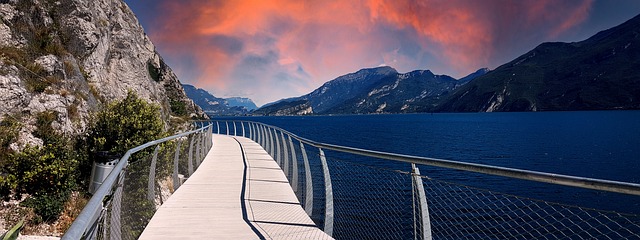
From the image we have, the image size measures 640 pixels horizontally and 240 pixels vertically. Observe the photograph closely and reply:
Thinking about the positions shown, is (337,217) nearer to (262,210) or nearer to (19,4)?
(262,210)

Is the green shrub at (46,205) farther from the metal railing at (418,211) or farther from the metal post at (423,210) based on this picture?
the metal post at (423,210)

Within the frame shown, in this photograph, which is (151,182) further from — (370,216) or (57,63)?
(57,63)

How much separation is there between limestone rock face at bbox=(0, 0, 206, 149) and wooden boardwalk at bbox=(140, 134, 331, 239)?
7.83 metres

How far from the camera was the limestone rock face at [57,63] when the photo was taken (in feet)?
39.0

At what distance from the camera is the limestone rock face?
11.9 metres

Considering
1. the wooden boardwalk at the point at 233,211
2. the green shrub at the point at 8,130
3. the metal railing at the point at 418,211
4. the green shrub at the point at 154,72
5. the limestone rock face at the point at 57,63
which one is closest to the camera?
the metal railing at the point at 418,211

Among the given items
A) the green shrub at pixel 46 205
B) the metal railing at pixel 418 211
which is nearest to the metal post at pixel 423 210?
the metal railing at pixel 418 211

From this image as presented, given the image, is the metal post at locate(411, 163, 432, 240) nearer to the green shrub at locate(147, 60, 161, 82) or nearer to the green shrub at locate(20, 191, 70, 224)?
the green shrub at locate(20, 191, 70, 224)

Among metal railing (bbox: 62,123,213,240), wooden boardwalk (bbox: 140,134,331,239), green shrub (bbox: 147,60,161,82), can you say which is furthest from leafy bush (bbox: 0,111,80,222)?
green shrub (bbox: 147,60,161,82)

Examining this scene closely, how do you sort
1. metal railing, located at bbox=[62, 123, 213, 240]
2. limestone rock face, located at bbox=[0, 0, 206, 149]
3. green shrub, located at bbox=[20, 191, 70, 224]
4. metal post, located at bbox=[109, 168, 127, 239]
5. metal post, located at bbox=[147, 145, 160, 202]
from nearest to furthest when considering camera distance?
metal railing, located at bbox=[62, 123, 213, 240], metal post, located at bbox=[109, 168, 127, 239], metal post, located at bbox=[147, 145, 160, 202], green shrub, located at bbox=[20, 191, 70, 224], limestone rock face, located at bbox=[0, 0, 206, 149]

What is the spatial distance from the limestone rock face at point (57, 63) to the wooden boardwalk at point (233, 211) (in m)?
7.83

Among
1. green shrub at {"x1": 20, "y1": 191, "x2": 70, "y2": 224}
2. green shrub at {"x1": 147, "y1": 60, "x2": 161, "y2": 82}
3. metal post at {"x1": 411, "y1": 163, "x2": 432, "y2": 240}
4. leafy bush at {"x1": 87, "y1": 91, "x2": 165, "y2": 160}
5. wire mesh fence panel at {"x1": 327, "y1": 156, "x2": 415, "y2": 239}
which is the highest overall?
green shrub at {"x1": 147, "y1": 60, "x2": 161, "y2": 82}

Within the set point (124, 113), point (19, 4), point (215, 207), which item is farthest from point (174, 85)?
point (215, 207)

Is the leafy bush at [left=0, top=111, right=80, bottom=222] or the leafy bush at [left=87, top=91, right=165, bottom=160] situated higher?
the leafy bush at [left=87, top=91, right=165, bottom=160]
